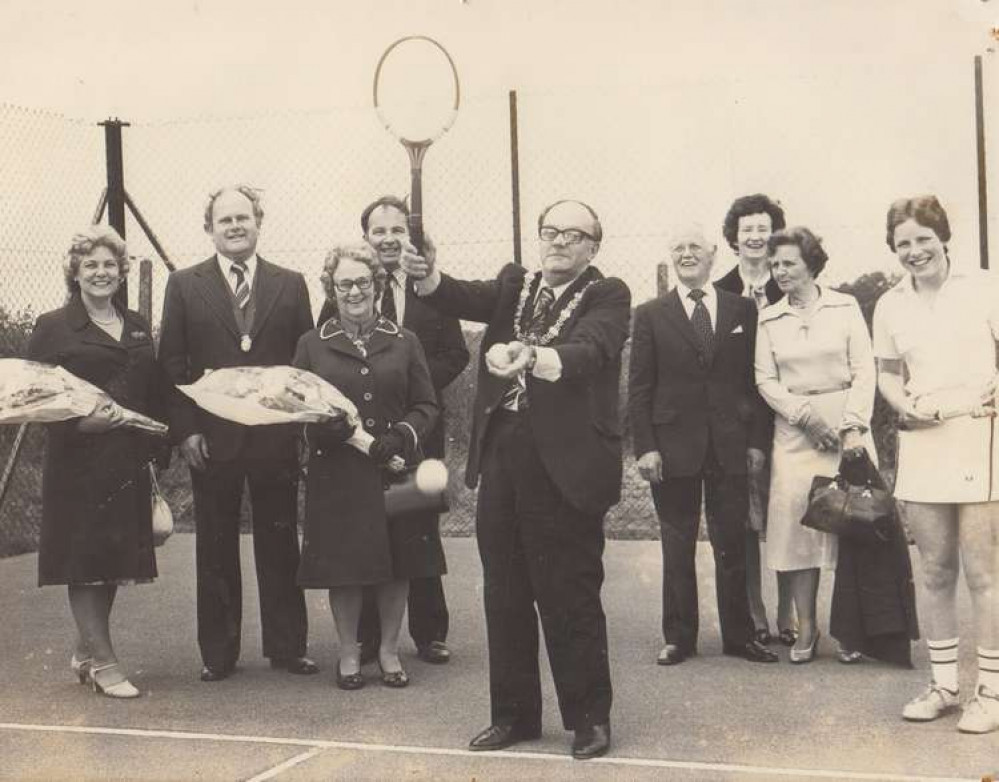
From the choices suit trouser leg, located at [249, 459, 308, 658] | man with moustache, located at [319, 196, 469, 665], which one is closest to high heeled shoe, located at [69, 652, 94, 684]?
suit trouser leg, located at [249, 459, 308, 658]

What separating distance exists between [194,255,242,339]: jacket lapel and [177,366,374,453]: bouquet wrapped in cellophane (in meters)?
0.37

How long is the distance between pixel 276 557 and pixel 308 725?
1092 millimetres

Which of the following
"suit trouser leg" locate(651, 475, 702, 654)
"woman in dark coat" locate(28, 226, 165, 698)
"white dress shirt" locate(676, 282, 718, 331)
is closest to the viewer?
"woman in dark coat" locate(28, 226, 165, 698)

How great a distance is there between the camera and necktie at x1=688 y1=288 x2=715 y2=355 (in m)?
6.28

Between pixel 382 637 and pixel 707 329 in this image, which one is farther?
pixel 707 329

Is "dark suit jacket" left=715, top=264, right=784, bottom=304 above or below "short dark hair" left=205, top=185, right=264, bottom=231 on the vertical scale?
below

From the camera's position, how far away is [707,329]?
6297mm

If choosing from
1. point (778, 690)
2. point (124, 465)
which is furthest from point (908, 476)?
point (124, 465)

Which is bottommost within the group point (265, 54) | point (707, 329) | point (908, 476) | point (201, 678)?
point (201, 678)

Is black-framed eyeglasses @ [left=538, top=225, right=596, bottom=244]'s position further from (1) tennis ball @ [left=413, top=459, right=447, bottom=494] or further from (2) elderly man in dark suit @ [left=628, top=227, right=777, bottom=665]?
(2) elderly man in dark suit @ [left=628, top=227, right=777, bottom=665]

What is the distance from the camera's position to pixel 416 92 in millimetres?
5090

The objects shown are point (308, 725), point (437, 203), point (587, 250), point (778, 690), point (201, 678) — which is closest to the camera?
point (587, 250)

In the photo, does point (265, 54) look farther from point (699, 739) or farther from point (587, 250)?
point (699, 739)

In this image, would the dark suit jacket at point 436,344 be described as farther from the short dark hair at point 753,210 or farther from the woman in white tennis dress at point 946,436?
the woman in white tennis dress at point 946,436
